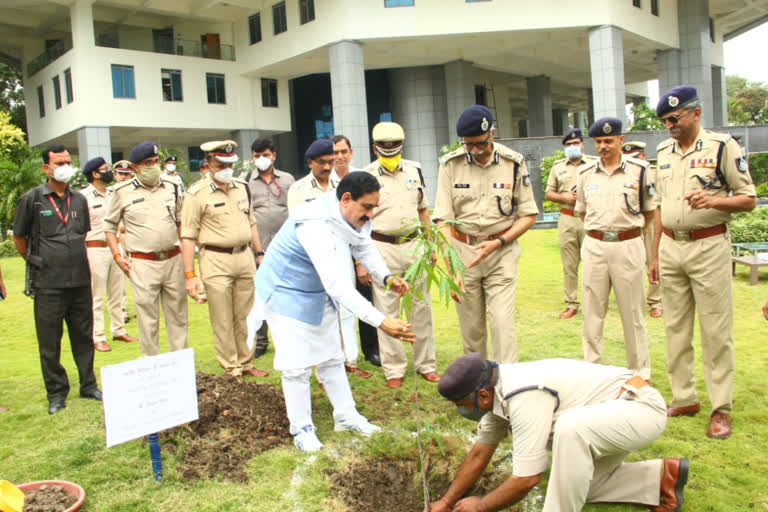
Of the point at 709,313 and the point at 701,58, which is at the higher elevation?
the point at 701,58

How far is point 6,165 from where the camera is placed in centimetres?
1514

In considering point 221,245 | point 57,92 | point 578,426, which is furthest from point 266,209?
point 57,92

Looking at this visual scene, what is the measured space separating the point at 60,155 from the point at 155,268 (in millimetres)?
1225

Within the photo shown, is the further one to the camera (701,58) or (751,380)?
(701,58)

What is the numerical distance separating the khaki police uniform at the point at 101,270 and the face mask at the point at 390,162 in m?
4.12

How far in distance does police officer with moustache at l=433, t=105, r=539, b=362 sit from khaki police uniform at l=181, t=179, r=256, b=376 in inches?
76.2

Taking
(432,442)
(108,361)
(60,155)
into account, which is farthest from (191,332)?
(432,442)

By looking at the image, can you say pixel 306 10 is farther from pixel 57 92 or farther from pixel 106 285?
pixel 106 285

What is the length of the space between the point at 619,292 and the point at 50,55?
29088 mm

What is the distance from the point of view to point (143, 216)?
18.5 feet

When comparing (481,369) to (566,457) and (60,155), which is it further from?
(60,155)

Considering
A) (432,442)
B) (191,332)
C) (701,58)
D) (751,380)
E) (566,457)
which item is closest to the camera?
(566,457)

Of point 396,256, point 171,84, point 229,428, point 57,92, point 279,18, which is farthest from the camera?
point 171,84

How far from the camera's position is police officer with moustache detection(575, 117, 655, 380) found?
503 cm
